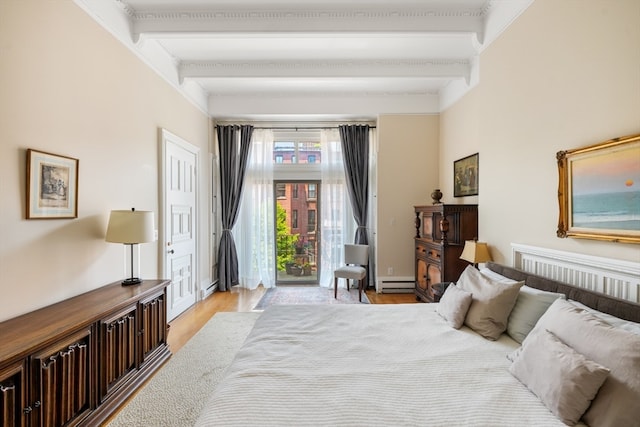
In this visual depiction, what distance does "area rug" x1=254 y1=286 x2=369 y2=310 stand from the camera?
178 inches

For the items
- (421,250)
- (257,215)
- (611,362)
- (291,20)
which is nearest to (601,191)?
(611,362)

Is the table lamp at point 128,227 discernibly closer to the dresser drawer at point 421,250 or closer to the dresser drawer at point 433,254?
the dresser drawer at point 433,254

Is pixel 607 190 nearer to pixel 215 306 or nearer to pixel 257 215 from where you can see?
pixel 215 306

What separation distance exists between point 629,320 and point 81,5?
4.24 meters

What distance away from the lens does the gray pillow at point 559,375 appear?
1163 millimetres

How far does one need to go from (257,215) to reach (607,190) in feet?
15.0

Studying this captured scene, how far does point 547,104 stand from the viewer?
2.29 metres

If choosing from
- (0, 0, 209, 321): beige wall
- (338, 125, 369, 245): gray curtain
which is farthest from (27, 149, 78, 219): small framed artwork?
(338, 125, 369, 245): gray curtain

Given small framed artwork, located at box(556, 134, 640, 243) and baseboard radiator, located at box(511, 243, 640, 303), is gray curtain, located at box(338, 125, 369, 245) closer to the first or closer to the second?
baseboard radiator, located at box(511, 243, 640, 303)

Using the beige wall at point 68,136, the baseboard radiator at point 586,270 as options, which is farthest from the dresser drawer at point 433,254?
the beige wall at point 68,136

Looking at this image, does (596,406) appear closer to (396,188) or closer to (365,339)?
(365,339)

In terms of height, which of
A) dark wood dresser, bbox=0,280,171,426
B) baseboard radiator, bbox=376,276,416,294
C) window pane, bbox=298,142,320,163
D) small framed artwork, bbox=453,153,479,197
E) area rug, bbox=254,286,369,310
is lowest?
area rug, bbox=254,286,369,310

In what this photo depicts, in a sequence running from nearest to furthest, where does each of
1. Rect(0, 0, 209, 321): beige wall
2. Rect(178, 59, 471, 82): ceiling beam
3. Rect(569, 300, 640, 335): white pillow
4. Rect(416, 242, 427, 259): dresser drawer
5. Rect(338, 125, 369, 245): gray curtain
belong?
Rect(569, 300, 640, 335): white pillow → Rect(0, 0, 209, 321): beige wall → Rect(178, 59, 471, 82): ceiling beam → Rect(416, 242, 427, 259): dresser drawer → Rect(338, 125, 369, 245): gray curtain

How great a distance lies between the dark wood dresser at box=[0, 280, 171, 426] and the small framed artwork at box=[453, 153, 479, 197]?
381 centimetres
